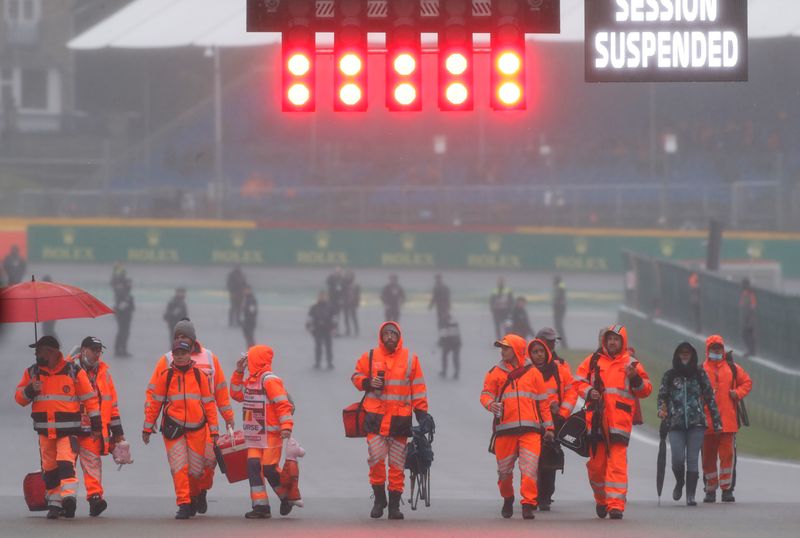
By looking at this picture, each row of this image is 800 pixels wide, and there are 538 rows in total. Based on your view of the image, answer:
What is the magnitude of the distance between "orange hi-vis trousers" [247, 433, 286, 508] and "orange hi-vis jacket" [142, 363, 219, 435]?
0.41m

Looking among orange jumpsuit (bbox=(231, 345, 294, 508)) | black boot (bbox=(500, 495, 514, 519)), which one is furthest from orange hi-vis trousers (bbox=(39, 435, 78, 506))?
black boot (bbox=(500, 495, 514, 519))

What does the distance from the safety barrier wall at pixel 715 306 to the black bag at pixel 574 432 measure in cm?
1117

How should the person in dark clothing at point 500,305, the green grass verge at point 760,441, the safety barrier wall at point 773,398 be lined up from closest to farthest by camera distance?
the green grass verge at point 760,441 → the safety barrier wall at point 773,398 → the person in dark clothing at point 500,305

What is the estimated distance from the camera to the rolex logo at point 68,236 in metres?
47.4

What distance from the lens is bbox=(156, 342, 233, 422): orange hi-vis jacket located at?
1215cm

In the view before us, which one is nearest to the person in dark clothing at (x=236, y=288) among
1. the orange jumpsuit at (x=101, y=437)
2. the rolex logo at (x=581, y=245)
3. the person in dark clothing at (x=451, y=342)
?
the person in dark clothing at (x=451, y=342)

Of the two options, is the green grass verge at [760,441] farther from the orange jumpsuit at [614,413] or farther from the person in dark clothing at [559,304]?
the person in dark clothing at [559,304]

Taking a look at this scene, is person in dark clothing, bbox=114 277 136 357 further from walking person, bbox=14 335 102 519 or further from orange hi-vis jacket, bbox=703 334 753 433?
walking person, bbox=14 335 102 519

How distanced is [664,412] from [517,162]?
43.9 m

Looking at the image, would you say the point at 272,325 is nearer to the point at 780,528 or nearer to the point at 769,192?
the point at 769,192

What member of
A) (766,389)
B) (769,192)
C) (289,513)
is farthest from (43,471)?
(769,192)

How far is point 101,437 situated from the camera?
12164 millimetres

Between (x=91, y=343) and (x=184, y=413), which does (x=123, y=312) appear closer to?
(x=91, y=343)

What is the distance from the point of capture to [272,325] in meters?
39.0
